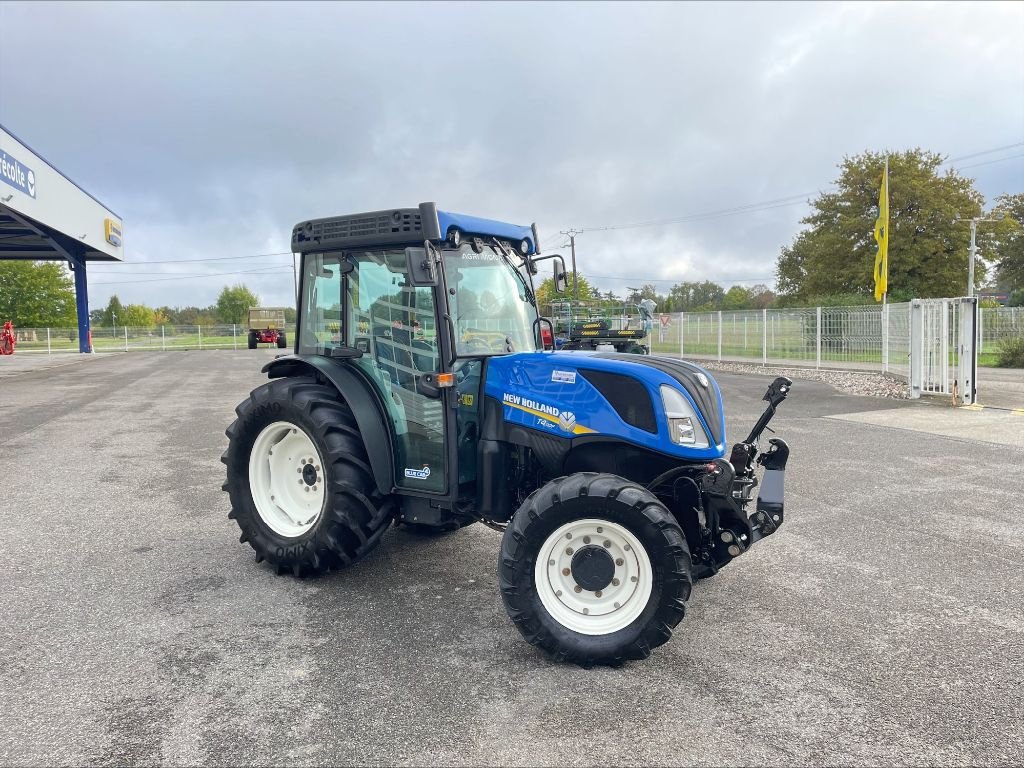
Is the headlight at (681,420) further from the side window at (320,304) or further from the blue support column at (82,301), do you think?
the blue support column at (82,301)

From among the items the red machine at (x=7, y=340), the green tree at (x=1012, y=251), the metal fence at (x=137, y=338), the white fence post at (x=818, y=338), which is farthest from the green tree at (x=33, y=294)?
the green tree at (x=1012, y=251)

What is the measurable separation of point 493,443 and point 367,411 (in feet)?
2.73

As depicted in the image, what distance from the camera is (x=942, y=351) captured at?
1327 cm

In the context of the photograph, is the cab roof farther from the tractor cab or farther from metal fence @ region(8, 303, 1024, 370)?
metal fence @ region(8, 303, 1024, 370)

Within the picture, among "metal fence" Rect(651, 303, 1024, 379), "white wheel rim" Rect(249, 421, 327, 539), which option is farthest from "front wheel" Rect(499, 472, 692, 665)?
"metal fence" Rect(651, 303, 1024, 379)

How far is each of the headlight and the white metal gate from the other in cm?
1058

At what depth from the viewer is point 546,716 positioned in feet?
9.86

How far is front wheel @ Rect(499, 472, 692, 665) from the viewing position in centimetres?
334

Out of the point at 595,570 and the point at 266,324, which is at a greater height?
the point at 266,324

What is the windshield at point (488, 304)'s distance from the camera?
4.25 meters

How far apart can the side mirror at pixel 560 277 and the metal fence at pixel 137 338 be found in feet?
121

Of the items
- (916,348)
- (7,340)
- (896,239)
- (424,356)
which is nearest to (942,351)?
(916,348)

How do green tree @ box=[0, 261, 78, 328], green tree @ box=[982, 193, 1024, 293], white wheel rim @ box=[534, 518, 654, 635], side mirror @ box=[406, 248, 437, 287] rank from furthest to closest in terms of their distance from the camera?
green tree @ box=[0, 261, 78, 328]
green tree @ box=[982, 193, 1024, 293]
side mirror @ box=[406, 248, 437, 287]
white wheel rim @ box=[534, 518, 654, 635]

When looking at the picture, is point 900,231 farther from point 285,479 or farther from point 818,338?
point 285,479
